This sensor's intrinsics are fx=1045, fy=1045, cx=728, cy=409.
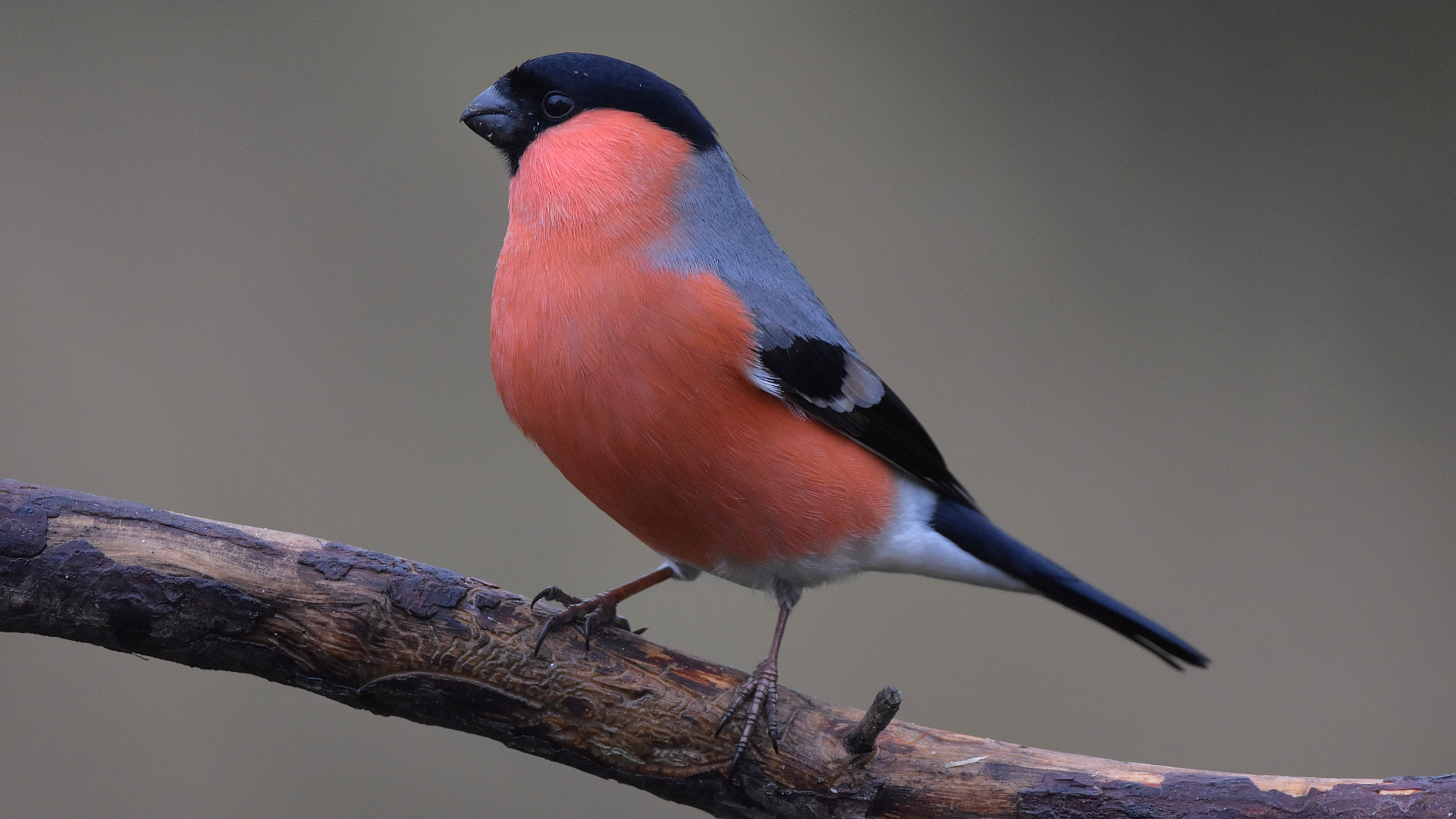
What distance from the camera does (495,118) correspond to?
5.36ft

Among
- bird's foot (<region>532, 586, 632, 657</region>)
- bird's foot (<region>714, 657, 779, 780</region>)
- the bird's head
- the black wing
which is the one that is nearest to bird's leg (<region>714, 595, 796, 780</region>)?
bird's foot (<region>714, 657, 779, 780</region>)

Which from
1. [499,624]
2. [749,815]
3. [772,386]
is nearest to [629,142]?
[772,386]

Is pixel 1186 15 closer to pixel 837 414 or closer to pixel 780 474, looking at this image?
pixel 837 414

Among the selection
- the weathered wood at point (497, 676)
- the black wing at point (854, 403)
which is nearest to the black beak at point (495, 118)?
the black wing at point (854, 403)

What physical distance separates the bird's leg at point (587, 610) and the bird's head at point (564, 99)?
0.68 meters

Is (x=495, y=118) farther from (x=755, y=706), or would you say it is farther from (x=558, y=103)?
(x=755, y=706)

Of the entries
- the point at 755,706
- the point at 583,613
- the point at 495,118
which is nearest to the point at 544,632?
the point at 583,613

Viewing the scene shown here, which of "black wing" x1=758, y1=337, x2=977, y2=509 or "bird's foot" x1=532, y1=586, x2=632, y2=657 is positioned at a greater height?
"black wing" x1=758, y1=337, x2=977, y2=509

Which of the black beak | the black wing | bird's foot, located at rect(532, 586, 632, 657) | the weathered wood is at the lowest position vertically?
the weathered wood

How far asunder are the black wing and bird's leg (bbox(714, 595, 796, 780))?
1.24 ft

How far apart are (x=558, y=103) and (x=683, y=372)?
522 millimetres

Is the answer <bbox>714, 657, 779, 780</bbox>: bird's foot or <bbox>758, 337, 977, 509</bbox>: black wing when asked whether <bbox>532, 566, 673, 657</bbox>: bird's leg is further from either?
<bbox>758, 337, 977, 509</bbox>: black wing

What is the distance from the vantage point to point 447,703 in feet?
4.47

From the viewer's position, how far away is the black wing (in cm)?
151
